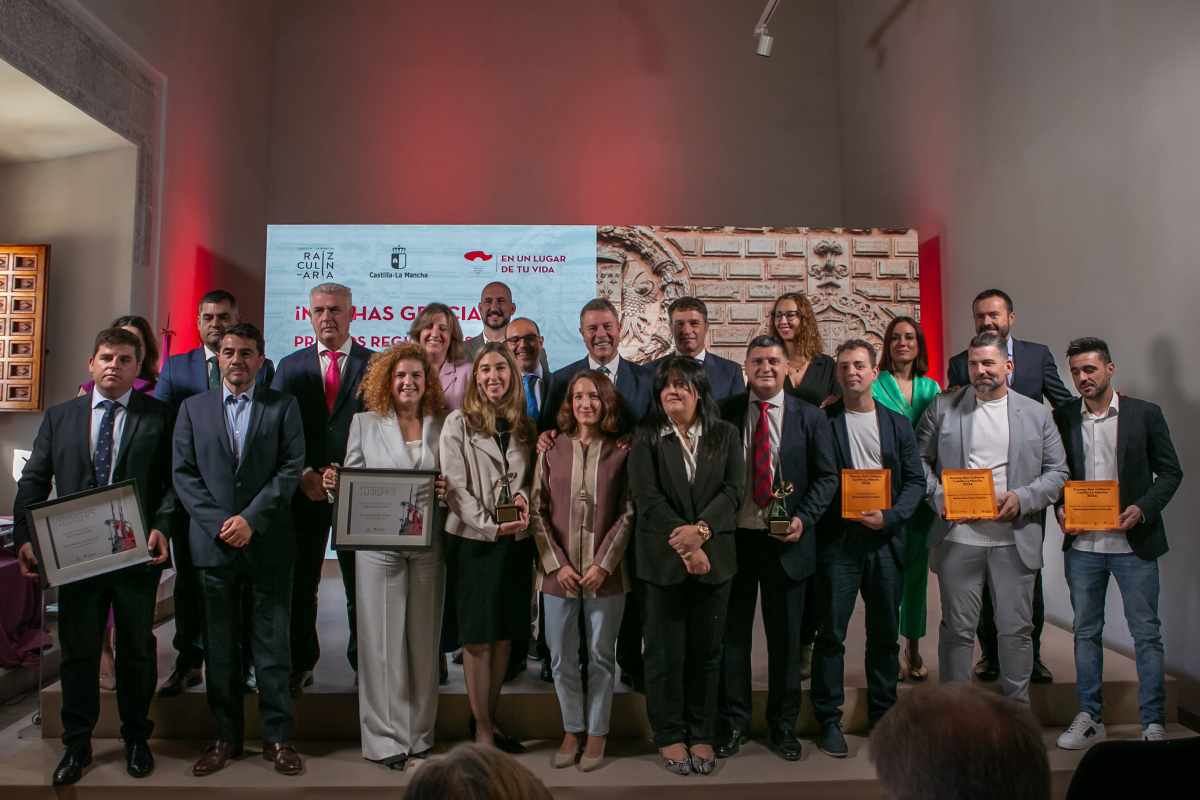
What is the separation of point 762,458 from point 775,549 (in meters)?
0.36

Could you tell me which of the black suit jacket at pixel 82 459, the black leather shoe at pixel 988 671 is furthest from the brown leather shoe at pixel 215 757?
the black leather shoe at pixel 988 671

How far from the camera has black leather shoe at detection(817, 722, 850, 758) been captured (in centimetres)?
329

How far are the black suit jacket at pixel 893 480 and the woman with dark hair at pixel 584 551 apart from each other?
2.80 feet

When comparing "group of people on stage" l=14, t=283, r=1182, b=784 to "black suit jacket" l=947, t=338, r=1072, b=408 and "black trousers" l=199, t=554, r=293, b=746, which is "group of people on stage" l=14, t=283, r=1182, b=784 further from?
"black suit jacket" l=947, t=338, r=1072, b=408

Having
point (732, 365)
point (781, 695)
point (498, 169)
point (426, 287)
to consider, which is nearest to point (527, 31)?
point (498, 169)

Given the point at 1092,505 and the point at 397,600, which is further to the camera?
Result: the point at 1092,505

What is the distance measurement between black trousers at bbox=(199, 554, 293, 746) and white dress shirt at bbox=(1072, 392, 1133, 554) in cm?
328

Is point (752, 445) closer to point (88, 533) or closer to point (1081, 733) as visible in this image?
point (1081, 733)

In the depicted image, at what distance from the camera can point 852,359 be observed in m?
3.38

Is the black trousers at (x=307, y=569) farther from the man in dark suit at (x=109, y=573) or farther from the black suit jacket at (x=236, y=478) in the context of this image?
the man in dark suit at (x=109, y=573)

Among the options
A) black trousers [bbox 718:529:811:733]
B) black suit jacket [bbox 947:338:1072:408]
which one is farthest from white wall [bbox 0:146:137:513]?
black suit jacket [bbox 947:338:1072:408]

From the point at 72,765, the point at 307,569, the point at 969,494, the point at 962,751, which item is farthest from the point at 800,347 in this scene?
the point at 72,765

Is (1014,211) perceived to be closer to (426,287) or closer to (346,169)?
(426,287)

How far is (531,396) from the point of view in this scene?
3.84m
